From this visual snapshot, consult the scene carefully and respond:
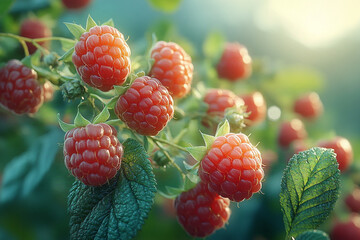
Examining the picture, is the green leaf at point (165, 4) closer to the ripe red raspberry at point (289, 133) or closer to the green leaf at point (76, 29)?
the ripe red raspberry at point (289, 133)

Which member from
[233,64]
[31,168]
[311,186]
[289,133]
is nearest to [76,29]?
Result: [311,186]

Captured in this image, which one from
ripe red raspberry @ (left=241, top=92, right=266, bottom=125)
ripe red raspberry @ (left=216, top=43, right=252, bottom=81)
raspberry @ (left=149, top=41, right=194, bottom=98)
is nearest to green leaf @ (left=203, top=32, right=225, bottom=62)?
ripe red raspberry @ (left=216, top=43, right=252, bottom=81)

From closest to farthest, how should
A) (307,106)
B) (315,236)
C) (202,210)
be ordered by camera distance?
(315,236)
(202,210)
(307,106)

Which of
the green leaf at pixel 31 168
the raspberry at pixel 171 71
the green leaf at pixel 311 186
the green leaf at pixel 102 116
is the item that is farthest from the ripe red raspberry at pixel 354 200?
the green leaf at pixel 102 116

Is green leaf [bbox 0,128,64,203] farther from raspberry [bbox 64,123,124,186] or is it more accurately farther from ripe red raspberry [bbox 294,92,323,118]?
ripe red raspberry [bbox 294,92,323,118]

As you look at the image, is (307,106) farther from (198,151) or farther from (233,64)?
(198,151)

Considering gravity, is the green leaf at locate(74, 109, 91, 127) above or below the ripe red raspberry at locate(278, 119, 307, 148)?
below
